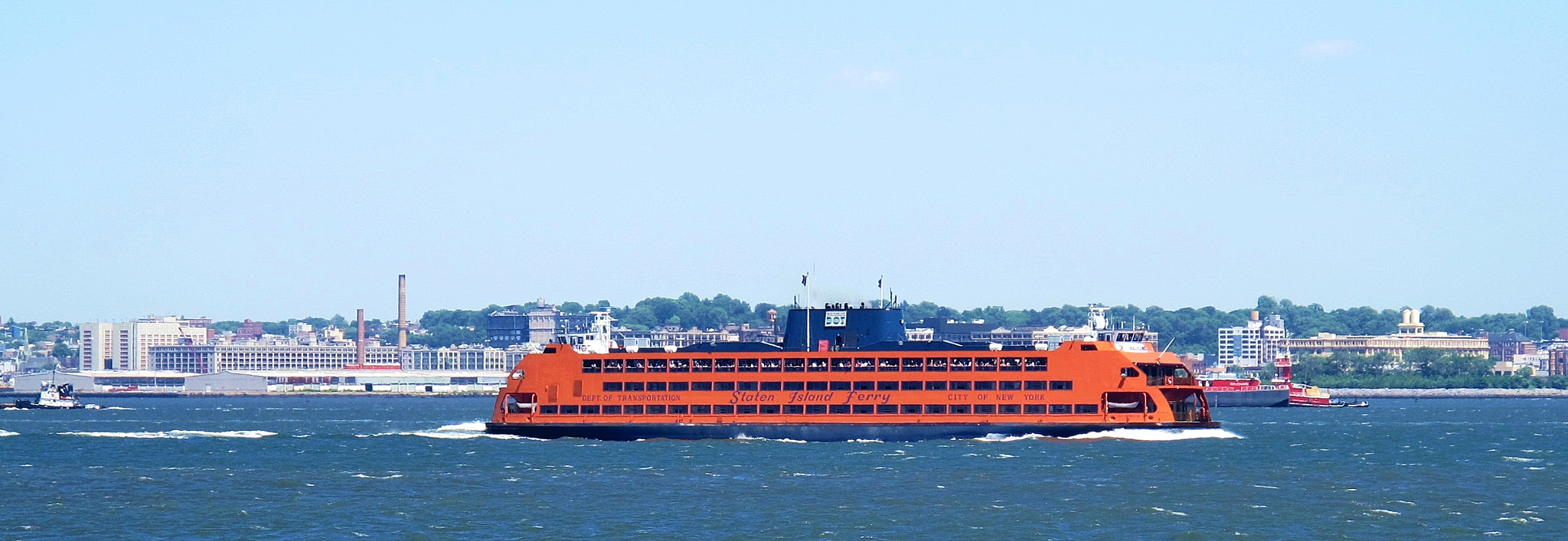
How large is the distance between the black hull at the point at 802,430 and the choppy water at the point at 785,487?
1.62ft

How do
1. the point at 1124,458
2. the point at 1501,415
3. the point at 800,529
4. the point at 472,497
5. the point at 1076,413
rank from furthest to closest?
the point at 1501,415 → the point at 1076,413 → the point at 1124,458 → the point at 472,497 → the point at 800,529

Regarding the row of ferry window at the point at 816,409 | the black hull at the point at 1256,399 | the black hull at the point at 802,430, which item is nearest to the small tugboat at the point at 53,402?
the black hull at the point at 802,430

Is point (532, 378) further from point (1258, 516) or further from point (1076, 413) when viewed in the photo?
point (1258, 516)

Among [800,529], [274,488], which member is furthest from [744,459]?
[800,529]

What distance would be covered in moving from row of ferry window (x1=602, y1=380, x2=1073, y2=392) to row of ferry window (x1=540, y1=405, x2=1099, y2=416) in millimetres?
665

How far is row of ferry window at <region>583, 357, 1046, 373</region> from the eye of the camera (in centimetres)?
8212

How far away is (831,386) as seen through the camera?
83.6 meters

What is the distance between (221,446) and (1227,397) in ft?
314

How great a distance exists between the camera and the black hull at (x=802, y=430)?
3194 inches

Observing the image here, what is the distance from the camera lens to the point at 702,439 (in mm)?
84312

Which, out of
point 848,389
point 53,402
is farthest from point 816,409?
point 53,402

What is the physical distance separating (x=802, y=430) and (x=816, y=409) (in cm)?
116

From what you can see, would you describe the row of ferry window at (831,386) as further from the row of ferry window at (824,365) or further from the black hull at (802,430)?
the black hull at (802,430)

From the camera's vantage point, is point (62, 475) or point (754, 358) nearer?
point (62, 475)
